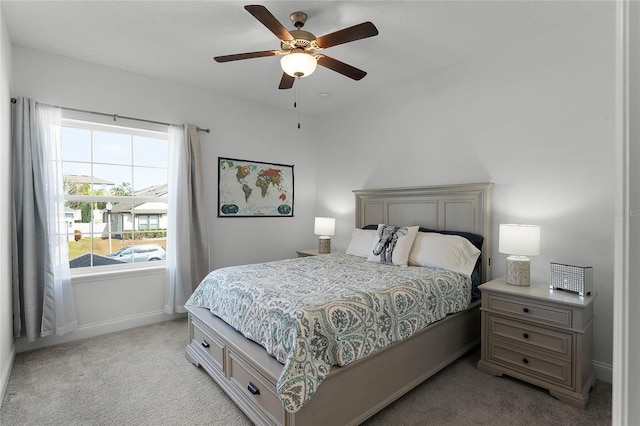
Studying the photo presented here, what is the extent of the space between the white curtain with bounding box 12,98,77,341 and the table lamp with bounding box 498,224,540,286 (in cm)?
397

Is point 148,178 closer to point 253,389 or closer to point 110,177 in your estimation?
point 110,177

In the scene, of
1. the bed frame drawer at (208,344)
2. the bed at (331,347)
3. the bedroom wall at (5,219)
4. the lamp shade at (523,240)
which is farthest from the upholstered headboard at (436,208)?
the bedroom wall at (5,219)

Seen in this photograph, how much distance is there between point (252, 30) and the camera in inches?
105

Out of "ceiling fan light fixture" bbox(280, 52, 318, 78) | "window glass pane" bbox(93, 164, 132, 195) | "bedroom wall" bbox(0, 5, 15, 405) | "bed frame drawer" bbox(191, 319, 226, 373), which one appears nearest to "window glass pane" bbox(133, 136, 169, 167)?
"window glass pane" bbox(93, 164, 132, 195)

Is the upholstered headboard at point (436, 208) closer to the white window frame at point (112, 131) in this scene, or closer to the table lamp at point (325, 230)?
the table lamp at point (325, 230)

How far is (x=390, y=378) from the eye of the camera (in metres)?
2.11

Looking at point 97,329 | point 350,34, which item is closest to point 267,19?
point 350,34

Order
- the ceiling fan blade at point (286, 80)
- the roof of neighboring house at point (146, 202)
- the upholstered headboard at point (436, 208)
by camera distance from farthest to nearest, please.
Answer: the roof of neighboring house at point (146, 202) < the upholstered headboard at point (436, 208) < the ceiling fan blade at point (286, 80)

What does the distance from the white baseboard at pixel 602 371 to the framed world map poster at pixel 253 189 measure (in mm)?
3677

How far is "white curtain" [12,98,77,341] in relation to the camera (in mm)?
2803

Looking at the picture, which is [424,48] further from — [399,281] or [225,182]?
[225,182]

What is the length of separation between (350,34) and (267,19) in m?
0.54

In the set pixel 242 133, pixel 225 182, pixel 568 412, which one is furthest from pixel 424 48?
pixel 568 412

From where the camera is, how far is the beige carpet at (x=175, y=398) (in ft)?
6.55
